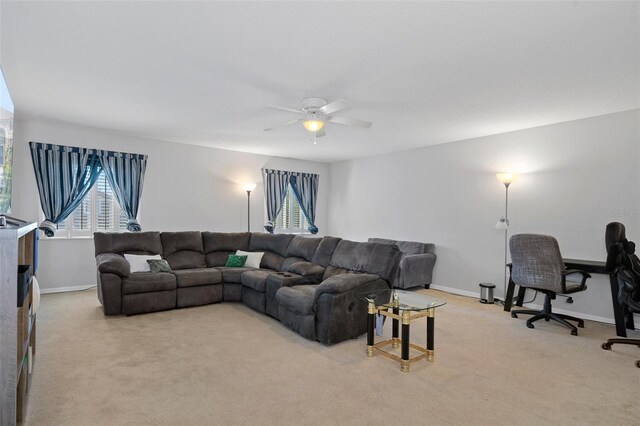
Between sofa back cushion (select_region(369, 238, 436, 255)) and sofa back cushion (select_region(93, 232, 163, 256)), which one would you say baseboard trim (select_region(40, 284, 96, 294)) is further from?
sofa back cushion (select_region(369, 238, 436, 255))

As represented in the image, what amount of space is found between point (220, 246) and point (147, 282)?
1369 mm

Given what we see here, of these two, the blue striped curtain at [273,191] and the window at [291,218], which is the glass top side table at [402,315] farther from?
the window at [291,218]

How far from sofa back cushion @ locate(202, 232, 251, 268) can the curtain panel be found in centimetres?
122

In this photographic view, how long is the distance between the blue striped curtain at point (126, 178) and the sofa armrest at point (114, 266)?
4.68 feet

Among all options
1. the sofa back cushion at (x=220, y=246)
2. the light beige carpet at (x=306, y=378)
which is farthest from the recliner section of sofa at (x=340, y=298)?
the sofa back cushion at (x=220, y=246)

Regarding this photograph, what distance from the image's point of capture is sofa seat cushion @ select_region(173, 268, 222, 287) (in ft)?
14.6

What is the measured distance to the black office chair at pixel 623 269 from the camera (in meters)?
3.15

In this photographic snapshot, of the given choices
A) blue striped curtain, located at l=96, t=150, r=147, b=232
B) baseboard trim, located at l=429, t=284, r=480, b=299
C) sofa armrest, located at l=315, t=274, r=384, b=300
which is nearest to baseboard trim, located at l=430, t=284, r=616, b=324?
baseboard trim, located at l=429, t=284, r=480, b=299

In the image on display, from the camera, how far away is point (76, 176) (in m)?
5.14

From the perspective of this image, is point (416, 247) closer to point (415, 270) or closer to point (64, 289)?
point (415, 270)

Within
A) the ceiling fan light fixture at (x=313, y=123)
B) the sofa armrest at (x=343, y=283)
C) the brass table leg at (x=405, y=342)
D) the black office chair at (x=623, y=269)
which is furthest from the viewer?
the ceiling fan light fixture at (x=313, y=123)

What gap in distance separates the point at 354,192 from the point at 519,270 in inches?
162

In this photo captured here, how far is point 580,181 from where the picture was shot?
446 centimetres

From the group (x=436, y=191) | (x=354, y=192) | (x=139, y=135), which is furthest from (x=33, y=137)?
(x=436, y=191)
